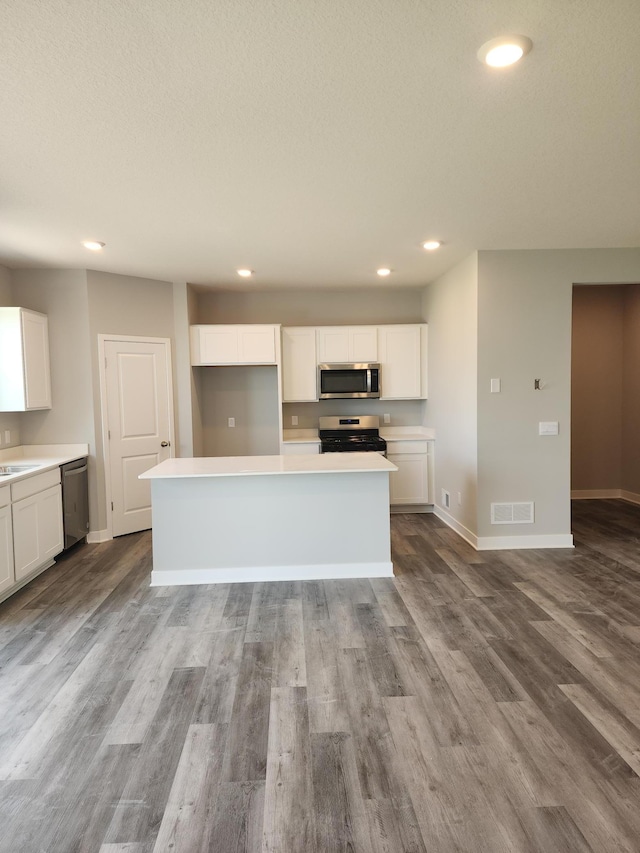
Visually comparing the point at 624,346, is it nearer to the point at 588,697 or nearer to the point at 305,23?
the point at 588,697

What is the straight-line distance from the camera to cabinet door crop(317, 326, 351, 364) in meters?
5.51

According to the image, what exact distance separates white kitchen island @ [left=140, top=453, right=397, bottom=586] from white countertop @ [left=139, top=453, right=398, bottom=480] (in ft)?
0.05

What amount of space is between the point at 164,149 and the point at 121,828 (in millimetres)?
2816

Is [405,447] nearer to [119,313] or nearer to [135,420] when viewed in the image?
[135,420]

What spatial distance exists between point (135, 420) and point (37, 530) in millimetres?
1521

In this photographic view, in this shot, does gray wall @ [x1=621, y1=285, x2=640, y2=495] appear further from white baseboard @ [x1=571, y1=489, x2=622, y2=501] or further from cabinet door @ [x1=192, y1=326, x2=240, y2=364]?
cabinet door @ [x1=192, y1=326, x2=240, y2=364]

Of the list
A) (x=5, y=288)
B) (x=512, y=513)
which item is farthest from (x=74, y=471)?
(x=512, y=513)

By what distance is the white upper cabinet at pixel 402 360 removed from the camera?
18.2 ft

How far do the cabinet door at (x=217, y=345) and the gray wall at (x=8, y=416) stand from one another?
182 cm

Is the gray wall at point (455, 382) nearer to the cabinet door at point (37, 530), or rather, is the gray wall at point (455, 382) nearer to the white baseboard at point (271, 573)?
the white baseboard at point (271, 573)

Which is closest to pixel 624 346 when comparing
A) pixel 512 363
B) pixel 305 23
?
pixel 512 363

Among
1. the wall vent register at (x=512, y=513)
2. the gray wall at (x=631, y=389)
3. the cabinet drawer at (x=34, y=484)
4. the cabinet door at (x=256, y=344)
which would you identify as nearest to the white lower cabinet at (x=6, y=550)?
the cabinet drawer at (x=34, y=484)

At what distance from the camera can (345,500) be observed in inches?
143

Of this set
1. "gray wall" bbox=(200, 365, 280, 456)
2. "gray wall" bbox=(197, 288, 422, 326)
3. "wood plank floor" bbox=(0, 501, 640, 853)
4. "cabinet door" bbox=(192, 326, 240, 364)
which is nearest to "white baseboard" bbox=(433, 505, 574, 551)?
"wood plank floor" bbox=(0, 501, 640, 853)
